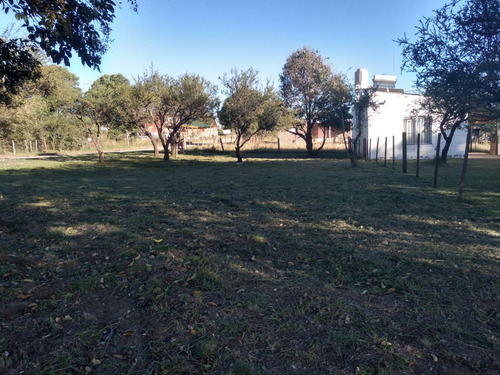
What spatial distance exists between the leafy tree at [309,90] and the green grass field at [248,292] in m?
20.1

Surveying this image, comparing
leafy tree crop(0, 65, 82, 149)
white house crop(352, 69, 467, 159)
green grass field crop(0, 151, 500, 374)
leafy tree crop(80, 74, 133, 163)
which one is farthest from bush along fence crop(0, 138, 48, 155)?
green grass field crop(0, 151, 500, 374)

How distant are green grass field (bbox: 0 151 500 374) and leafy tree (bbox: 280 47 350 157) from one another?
2007 cm

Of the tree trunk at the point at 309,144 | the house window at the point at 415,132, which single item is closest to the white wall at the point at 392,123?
the house window at the point at 415,132

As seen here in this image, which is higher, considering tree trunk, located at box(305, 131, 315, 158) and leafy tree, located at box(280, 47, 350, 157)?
leafy tree, located at box(280, 47, 350, 157)

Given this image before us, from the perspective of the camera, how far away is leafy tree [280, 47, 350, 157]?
25109 mm

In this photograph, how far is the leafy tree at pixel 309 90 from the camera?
82.4 feet

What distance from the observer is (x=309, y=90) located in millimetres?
25672

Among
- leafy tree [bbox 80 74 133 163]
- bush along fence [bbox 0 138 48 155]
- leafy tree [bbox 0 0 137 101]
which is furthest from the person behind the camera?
bush along fence [bbox 0 138 48 155]

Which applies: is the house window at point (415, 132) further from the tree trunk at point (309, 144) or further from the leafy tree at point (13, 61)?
the leafy tree at point (13, 61)

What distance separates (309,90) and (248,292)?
24.2m

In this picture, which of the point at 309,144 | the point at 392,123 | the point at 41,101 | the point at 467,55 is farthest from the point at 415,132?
the point at 41,101

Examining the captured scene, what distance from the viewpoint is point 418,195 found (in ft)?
28.1

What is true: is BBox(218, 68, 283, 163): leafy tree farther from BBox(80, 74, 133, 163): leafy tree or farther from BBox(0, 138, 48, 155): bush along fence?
BBox(0, 138, 48, 155): bush along fence

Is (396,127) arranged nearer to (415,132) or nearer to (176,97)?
(415,132)
